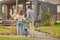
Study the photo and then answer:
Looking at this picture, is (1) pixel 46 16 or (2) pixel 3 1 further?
(2) pixel 3 1

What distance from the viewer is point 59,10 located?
159 feet

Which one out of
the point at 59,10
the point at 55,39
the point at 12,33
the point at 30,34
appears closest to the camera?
→ the point at 55,39

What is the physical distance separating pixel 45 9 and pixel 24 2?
142 inches

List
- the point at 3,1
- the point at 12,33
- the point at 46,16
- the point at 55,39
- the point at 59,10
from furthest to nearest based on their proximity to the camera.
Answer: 1. the point at 59,10
2. the point at 3,1
3. the point at 46,16
4. the point at 12,33
5. the point at 55,39

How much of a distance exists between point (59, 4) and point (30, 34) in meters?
35.3

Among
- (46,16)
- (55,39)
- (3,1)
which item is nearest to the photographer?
(55,39)

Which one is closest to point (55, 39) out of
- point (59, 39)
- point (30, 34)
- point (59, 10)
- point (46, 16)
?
point (59, 39)

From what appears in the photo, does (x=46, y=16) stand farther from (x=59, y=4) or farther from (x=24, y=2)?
(x=59, y=4)

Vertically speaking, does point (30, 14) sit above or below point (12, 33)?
above

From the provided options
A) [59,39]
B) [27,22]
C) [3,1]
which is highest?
[3,1]

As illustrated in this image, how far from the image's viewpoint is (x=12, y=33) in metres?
→ 18.4

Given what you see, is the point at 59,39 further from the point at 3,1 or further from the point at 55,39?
the point at 3,1

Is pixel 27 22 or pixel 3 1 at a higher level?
pixel 3 1

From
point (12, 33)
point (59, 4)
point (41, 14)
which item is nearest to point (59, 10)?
point (59, 4)
